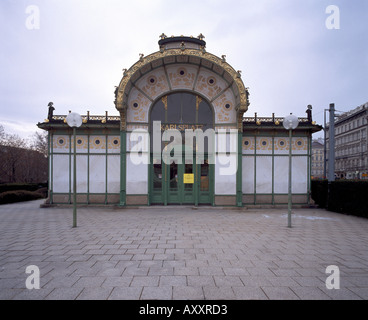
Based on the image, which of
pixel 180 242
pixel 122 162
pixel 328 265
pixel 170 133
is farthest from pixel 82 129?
pixel 328 265

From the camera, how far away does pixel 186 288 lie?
3848mm

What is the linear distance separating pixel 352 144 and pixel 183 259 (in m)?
78.4

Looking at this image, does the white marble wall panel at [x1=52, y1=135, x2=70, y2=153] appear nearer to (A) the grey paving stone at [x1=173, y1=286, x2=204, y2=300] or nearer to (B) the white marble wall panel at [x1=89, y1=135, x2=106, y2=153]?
(B) the white marble wall panel at [x1=89, y1=135, x2=106, y2=153]

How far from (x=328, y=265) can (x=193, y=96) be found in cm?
1070

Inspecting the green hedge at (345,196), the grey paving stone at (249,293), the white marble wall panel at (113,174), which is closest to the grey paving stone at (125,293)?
the grey paving stone at (249,293)

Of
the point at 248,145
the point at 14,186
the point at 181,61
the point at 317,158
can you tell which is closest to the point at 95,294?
the point at 248,145

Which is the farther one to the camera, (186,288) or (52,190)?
(52,190)

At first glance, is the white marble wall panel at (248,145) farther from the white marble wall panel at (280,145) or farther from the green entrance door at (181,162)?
the green entrance door at (181,162)

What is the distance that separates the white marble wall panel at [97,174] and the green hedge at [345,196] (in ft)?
42.6

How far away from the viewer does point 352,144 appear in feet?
216

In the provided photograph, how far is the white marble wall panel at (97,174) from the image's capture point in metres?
13.3

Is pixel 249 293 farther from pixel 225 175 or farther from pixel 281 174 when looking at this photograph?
pixel 281 174

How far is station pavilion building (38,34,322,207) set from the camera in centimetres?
1284
